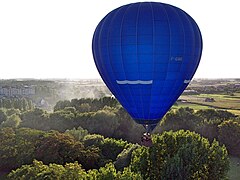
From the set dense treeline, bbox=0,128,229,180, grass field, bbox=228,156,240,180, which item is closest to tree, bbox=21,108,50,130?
dense treeline, bbox=0,128,229,180

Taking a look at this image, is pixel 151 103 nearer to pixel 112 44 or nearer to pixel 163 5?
pixel 112 44

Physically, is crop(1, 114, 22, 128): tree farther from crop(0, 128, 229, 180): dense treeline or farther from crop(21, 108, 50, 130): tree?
crop(0, 128, 229, 180): dense treeline

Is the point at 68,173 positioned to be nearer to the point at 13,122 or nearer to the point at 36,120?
the point at 36,120

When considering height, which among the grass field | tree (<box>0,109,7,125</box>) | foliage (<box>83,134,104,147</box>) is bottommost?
the grass field

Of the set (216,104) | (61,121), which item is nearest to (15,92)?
(216,104)

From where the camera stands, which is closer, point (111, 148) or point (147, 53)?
point (147, 53)

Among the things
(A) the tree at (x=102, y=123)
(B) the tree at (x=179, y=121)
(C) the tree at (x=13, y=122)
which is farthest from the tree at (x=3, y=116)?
(B) the tree at (x=179, y=121)

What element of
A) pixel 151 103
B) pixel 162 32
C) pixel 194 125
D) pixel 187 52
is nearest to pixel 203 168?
pixel 151 103
